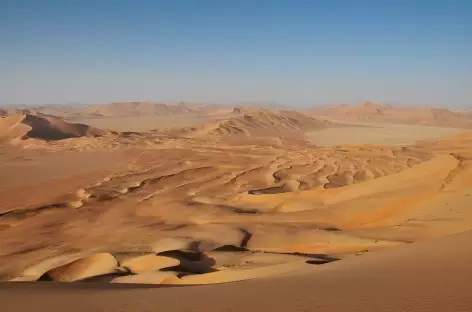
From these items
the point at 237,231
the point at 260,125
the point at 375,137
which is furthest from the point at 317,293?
the point at 260,125

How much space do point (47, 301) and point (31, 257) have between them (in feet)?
24.4

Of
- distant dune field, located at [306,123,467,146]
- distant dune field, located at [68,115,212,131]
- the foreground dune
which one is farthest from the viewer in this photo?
distant dune field, located at [68,115,212,131]

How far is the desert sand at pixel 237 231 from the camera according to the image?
5.12 m

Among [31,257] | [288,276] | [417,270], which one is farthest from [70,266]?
[417,270]

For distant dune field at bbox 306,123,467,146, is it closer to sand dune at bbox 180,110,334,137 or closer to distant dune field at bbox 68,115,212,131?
sand dune at bbox 180,110,334,137

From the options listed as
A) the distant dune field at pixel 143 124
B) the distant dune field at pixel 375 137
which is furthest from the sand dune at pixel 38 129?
the distant dune field at pixel 375 137

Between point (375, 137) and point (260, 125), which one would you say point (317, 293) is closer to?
point (375, 137)

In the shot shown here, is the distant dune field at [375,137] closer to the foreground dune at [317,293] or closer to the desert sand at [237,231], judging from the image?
the desert sand at [237,231]

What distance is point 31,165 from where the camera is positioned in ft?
99.1

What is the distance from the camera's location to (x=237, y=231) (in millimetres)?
13305

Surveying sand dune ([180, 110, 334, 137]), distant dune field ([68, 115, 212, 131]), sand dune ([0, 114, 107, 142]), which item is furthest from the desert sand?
distant dune field ([68, 115, 212, 131])

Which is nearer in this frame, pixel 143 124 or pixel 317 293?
pixel 317 293

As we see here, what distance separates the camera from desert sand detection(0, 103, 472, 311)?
5.12 m

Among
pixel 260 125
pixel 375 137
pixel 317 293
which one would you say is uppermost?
pixel 260 125
